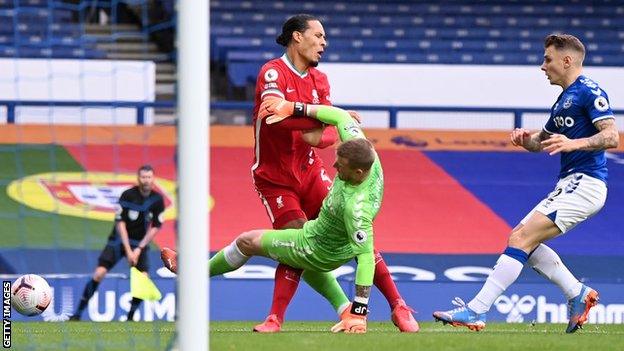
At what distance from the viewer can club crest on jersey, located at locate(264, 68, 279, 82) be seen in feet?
30.2

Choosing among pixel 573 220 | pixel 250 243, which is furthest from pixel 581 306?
pixel 250 243

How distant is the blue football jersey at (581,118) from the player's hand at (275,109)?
1745 millimetres

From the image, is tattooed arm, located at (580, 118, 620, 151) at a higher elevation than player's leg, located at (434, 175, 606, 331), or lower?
higher

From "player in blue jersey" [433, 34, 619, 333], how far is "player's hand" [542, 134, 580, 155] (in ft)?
0.54

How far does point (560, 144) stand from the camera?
847 cm

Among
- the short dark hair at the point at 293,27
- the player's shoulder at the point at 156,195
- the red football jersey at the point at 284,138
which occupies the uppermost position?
the short dark hair at the point at 293,27

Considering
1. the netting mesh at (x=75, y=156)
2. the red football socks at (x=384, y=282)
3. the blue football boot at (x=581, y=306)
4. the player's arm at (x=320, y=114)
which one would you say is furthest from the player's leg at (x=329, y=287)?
the netting mesh at (x=75, y=156)

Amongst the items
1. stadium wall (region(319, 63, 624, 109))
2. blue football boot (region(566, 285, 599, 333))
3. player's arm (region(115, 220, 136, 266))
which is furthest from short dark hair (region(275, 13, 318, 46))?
stadium wall (region(319, 63, 624, 109))

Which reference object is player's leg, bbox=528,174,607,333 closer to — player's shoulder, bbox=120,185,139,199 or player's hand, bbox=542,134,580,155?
player's hand, bbox=542,134,580,155

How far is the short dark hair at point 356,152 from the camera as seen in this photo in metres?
8.30

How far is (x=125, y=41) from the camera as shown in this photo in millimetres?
24297

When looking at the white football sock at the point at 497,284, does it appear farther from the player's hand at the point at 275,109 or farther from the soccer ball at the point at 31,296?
the soccer ball at the point at 31,296

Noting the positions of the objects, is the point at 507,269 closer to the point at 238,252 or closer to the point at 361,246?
the point at 361,246

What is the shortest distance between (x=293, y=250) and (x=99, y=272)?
5478mm
